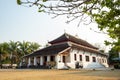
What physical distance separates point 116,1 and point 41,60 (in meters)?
31.2

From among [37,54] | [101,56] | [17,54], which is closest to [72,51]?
[37,54]

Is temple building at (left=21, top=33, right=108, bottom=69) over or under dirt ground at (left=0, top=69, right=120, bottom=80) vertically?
over

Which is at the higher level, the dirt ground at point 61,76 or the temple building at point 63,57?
the temple building at point 63,57

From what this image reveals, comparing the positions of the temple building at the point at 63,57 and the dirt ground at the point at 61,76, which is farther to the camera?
the temple building at the point at 63,57

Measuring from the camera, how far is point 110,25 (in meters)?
4.68

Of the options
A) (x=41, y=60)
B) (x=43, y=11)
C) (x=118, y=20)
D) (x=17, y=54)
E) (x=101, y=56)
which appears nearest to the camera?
(x=43, y=11)

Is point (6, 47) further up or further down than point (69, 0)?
further up

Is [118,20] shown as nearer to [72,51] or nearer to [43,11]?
[43,11]

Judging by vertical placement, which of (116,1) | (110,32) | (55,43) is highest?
(55,43)

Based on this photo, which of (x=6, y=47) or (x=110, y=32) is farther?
(x=6, y=47)

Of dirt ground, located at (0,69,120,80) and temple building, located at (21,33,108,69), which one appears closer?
dirt ground, located at (0,69,120,80)

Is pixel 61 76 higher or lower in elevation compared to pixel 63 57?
lower

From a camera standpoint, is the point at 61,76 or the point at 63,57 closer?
the point at 61,76

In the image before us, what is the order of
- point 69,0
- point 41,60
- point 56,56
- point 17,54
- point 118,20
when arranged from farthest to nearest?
1. point 17,54
2. point 41,60
3. point 56,56
4. point 118,20
5. point 69,0
